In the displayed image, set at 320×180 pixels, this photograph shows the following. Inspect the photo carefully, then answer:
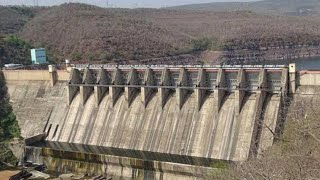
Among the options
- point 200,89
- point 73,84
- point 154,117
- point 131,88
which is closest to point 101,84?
point 131,88

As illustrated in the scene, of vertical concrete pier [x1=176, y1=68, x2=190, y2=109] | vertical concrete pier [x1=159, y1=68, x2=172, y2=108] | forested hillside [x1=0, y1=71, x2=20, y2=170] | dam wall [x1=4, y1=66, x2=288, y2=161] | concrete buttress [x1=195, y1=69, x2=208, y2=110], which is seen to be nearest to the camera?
dam wall [x1=4, y1=66, x2=288, y2=161]

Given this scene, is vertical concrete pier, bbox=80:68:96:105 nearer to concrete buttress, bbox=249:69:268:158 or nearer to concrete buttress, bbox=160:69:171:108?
concrete buttress, bbox=160:69:171:108

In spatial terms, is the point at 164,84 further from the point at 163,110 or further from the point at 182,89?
the point at 163,110

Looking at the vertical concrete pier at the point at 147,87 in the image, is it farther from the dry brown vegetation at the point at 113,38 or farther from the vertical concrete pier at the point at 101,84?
the dry brown vegetation at the point at 113,38

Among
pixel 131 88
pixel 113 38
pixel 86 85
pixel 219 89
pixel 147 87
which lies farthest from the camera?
pixel 113 38

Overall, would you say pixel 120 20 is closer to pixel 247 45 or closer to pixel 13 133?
pixel 247 45

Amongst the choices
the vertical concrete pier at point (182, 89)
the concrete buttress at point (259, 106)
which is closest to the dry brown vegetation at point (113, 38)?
the vertical concrete pier at point (182, 89)

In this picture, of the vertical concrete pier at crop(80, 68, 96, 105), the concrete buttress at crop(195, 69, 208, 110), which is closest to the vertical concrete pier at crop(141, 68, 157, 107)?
the concrete buttress at crop(195, 69, 208, 110)

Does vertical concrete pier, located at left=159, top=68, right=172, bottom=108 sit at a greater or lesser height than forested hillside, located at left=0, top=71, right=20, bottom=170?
greater
